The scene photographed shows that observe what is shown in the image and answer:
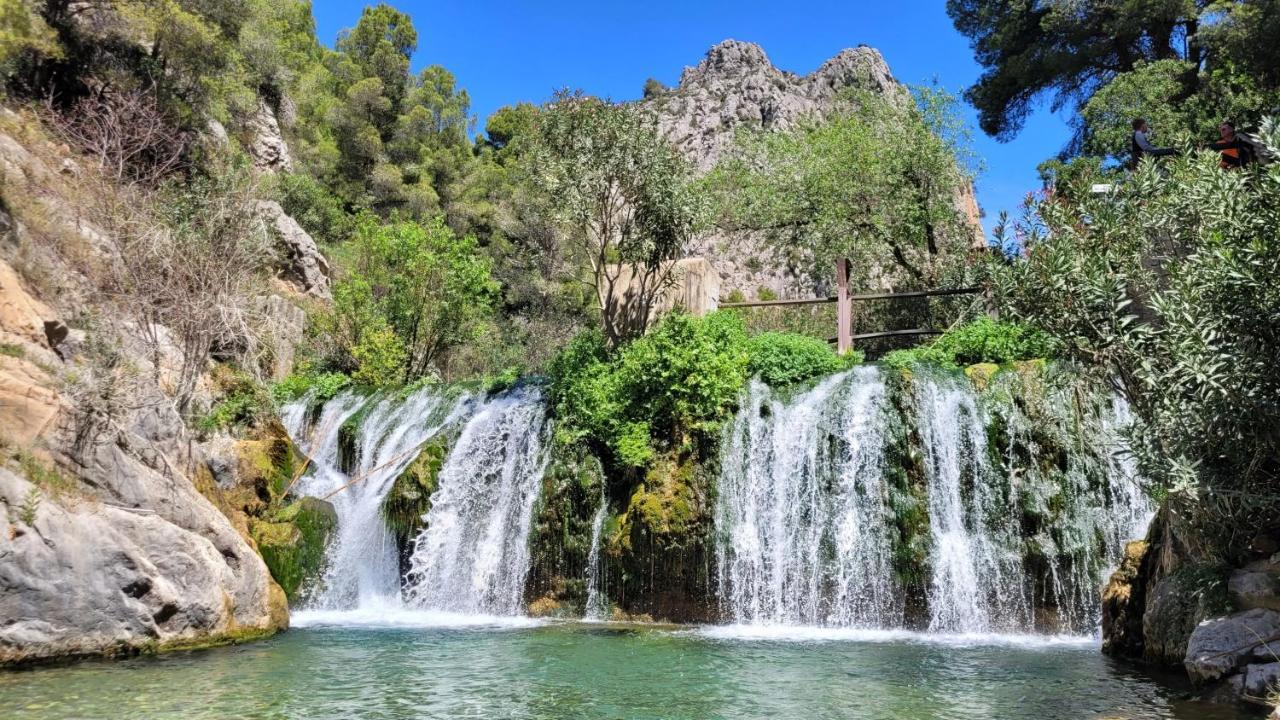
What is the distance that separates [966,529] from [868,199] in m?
12.5

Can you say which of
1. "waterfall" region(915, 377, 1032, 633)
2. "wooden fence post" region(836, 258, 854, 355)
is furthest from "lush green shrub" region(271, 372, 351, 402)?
"waterfall" region(915, 377, 1032, 633)

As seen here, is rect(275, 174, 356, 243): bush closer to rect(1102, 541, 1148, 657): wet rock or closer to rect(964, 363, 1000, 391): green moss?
rect(964, 363, 1000, 391): green moss

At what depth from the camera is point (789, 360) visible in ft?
50.9


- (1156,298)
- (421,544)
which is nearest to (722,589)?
(421,544)

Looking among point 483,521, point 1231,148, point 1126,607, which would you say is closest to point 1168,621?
point 1126,607

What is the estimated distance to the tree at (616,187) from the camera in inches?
653

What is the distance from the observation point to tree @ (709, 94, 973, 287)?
22.8 metres

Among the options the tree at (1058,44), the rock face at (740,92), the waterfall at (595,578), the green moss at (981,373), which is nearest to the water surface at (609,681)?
the waterfall at (595,578)

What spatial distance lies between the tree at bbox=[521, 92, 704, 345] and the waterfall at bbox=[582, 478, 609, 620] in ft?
13.4

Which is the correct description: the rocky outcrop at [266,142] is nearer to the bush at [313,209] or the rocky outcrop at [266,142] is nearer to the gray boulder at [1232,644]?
the bush at [313,209]

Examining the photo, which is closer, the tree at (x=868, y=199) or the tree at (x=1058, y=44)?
the tree at (x=868, y=199)

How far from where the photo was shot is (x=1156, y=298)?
298 inches

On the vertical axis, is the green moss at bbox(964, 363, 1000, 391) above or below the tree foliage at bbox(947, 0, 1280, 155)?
below

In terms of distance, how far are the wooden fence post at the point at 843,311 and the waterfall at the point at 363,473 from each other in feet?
25.2
